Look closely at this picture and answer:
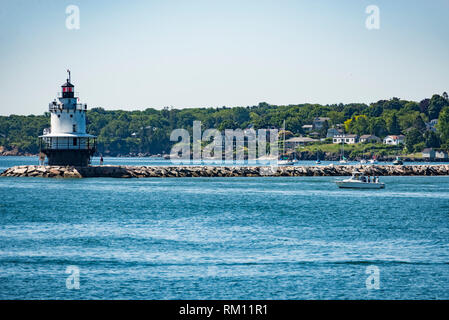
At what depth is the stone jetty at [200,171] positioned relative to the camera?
255 ft

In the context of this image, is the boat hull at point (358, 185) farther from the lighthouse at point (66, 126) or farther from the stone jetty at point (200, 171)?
the lighthouse at point (66, 126)

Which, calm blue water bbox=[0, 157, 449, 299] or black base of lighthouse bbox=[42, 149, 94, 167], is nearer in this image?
calm blue water bbox=[0, 157, 449, 299]

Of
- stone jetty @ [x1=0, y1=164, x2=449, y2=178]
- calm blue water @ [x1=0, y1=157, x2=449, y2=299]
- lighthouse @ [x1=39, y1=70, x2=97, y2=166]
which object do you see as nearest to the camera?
calm blue water @ [x1=0, y1=157, x2=449, y2=299]

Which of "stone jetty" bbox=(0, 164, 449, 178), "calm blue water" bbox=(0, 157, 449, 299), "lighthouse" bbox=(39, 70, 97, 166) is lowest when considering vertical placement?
"calm blue water" bbox=(0, 157, 449, 299)

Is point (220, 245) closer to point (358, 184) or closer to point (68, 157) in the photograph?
point (358, 184)

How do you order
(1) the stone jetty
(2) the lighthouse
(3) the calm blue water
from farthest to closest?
(1) the stone jetty, (2) the lighthouse, (3) the calm blue water

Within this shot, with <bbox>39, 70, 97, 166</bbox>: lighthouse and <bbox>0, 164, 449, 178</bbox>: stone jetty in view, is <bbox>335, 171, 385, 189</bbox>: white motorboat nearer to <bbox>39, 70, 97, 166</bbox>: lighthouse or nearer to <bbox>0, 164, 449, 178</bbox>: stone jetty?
<bbox>0, 164, 449, 178</bbox>: stone jetty

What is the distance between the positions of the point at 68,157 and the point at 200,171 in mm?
18607

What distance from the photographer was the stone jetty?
255 feet

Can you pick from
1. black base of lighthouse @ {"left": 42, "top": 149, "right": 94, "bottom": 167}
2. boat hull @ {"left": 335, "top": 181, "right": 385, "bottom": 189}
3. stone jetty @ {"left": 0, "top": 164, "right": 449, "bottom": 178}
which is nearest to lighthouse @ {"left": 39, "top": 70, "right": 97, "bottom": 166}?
black base of lighthouse @ {"left": 42, "top": 149, "right": 94, "bottom": 167}

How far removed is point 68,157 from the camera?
252 feet

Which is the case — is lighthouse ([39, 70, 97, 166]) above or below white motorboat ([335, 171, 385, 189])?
above

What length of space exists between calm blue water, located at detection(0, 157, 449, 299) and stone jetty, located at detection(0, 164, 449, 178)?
39.1ft

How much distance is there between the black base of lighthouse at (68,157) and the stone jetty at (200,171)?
23.4 inches
